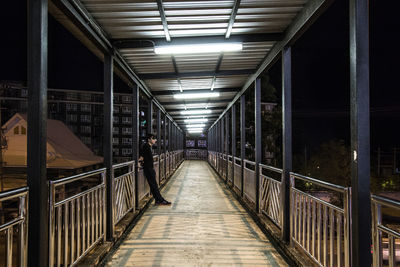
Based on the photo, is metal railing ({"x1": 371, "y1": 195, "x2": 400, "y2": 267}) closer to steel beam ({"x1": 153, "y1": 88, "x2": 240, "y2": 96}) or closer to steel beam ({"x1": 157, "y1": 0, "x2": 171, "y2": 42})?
steel beam ({"x1": 157, "y1": 0, "x2": 171, "y2": 42})

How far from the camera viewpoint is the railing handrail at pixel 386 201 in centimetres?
185

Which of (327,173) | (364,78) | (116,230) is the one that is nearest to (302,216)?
(364,78)

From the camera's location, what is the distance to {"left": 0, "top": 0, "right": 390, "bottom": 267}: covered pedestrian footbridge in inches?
91.4

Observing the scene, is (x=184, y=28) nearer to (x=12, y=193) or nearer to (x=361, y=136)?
(x=361, y=136)

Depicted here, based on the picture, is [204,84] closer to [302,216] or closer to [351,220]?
[302,216]

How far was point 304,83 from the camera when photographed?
269ft

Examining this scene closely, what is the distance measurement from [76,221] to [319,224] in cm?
250

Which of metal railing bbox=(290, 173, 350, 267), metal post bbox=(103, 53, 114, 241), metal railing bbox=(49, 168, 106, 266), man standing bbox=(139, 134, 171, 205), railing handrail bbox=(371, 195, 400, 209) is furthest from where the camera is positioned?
man standing bbox=(139, 134, 171, 205)

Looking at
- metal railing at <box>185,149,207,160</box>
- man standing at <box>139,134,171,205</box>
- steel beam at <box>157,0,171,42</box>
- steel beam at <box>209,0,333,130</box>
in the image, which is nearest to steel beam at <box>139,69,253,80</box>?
steel beam at <box>209,0,333,130</box>

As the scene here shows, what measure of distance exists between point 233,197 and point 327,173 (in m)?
44.5

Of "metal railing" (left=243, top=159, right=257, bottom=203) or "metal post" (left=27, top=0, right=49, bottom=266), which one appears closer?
"metal post" (left=27, top=0, right=49, bottom=266)

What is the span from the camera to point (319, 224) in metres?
3.07

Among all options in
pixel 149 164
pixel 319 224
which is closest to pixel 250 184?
pixel 149 164

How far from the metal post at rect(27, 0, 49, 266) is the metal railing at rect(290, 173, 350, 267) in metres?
2.40
